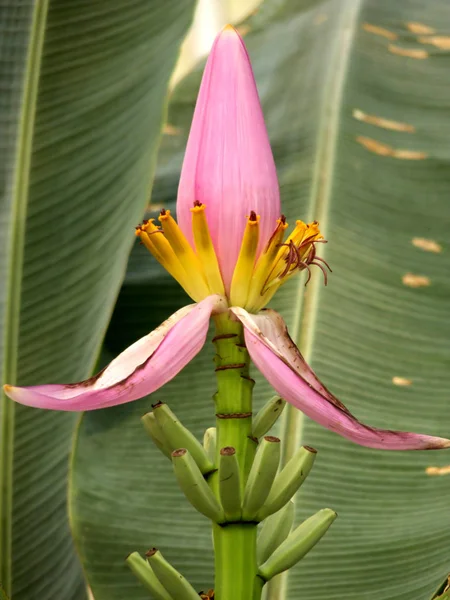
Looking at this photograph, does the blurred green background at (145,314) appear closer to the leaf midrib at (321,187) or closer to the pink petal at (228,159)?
the leaf midrib at (321,187)

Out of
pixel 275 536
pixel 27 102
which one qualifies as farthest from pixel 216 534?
pixel 27 102

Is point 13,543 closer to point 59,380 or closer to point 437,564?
point 59,380

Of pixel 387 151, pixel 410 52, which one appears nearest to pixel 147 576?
pixel 387 151

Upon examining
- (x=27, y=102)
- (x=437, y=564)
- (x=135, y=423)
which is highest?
(x=27, y=102)

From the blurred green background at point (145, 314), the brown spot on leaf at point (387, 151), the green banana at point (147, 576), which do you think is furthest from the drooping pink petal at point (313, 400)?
the brown spot on leaf at point (387, 151)

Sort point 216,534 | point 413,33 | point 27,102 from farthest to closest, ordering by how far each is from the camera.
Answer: point 413,33 < point 27,102 < point 216,534

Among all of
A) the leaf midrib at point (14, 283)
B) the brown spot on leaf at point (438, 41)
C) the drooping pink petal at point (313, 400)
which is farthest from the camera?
the brown spot on leaf at point (438, 41)

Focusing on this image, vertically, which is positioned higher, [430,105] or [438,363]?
[430,105]

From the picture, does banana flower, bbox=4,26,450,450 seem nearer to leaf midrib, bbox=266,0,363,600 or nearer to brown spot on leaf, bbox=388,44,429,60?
leaf midrib, bbox=266,0,363,600
